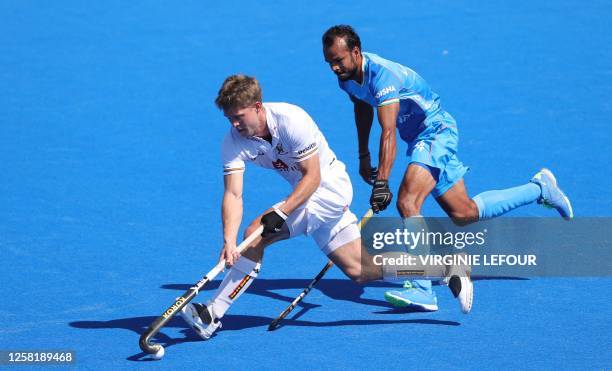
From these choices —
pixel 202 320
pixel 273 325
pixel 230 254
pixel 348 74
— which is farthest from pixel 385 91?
pixel 202 320

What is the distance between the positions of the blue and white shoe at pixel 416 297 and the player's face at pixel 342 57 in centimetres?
131

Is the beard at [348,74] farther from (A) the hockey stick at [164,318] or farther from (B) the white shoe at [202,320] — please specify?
(B) the white shoe at [202,320]

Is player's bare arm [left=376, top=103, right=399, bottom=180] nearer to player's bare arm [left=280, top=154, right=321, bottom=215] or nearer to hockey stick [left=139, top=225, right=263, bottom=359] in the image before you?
player's bare arm [left=280, top=154, right=321, bottom=215]

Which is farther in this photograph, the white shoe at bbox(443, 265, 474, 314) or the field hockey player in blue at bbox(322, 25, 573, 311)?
the field hockey player in blue at bbox(322, 25, 573, 311)

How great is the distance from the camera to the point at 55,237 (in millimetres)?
7586

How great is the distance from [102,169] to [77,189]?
0.47 m

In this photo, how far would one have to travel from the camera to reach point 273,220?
226 inches

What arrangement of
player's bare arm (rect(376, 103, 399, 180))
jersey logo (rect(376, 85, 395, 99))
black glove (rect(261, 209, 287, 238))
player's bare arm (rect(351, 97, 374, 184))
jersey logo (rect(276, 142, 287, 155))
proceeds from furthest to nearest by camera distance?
player's bare arm (rect(351, 97, 374, 184))
jersey logo (rect(376, 85, 395, 99))
player's bare arm (rect(376, 103, 399, 180))
jersey logo (rect(276, 142, 287, 155))
black glove (rect(261, 209, 287, 238))

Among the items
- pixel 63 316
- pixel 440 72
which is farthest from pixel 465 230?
pixel 440 72

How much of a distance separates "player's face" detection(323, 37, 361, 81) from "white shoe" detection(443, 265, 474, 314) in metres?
1.32

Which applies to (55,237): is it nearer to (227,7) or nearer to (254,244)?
(254,244)

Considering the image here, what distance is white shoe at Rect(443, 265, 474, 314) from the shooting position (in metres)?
5.95

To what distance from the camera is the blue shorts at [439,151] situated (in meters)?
6.62

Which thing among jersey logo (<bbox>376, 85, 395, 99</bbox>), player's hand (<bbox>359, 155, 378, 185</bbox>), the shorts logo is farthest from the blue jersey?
player's hand (<bbox>359, 155, 378, 185</bbox>)
